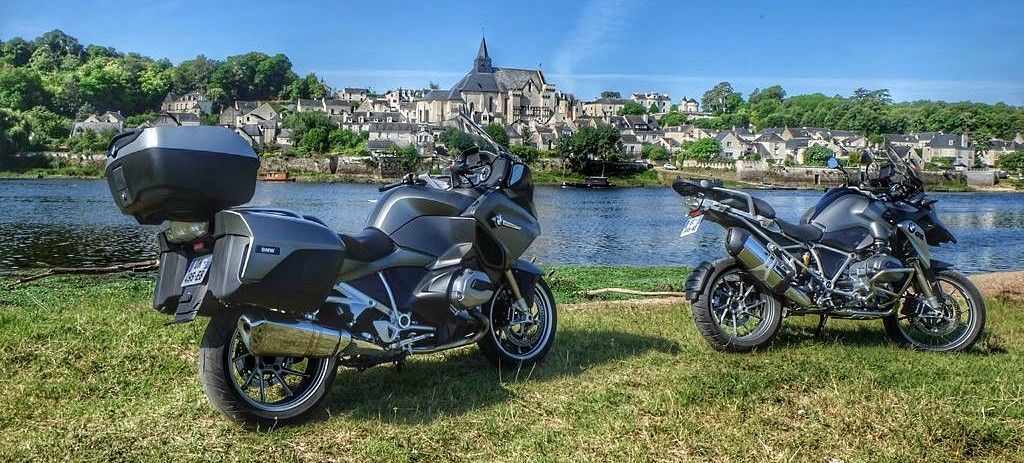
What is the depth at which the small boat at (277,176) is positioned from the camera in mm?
90000

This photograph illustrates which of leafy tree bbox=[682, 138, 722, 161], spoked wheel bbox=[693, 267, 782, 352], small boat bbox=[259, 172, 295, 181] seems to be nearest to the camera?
spoked wheel bbox=[693, 267, 782, 352]

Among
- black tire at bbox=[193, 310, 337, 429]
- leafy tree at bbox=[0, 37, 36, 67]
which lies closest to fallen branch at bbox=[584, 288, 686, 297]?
black tire at bbox=[193, 310, 337, 429]

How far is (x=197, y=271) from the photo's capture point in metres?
4.01

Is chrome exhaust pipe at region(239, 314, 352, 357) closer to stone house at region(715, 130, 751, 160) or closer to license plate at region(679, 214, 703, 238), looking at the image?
license plate at region(679, 214, 703, 238)

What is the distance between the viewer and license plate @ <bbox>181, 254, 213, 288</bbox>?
3.97 meters

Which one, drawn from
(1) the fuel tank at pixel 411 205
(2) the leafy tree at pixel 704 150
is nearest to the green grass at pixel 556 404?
(1) the fuel tank at pixel 411 205

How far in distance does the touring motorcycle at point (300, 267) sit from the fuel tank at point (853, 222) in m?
2.74

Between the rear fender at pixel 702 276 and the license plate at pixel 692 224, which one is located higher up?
the license plate at pixel 692 224

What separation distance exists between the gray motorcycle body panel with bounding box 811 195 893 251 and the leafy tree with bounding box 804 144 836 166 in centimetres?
10949

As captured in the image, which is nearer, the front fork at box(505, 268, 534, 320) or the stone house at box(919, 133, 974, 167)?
the front fork at box(505, 268, 534, 320)

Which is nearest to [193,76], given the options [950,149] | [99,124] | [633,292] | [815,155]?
[99,124]

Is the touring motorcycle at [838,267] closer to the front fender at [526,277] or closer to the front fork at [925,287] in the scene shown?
the front fork at [925,287]

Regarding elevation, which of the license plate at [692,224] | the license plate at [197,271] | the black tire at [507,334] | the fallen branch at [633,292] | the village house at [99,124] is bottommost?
the fallen branch at [633,292]

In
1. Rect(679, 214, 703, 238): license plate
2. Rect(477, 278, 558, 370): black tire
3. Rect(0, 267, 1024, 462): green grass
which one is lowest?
Rect(0, 267, 1024, 462): green grass
